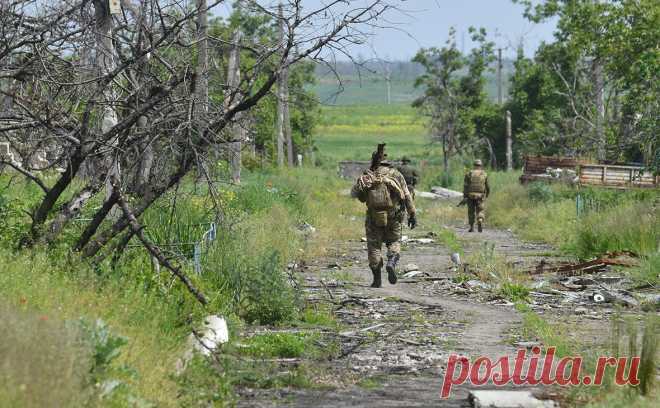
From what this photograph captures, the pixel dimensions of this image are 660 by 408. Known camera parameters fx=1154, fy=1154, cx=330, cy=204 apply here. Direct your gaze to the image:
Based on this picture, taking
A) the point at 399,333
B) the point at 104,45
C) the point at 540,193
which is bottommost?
the point at 540,193

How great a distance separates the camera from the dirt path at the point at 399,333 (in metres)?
8.62

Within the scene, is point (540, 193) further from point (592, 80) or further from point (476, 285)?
point (592, 80)

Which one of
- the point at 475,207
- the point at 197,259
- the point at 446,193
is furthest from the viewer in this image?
the point at 446,193

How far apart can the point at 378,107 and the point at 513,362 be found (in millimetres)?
171037

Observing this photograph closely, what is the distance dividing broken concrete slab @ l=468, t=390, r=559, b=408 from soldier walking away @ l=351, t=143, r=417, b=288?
7.63 metres

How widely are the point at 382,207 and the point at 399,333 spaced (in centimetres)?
435

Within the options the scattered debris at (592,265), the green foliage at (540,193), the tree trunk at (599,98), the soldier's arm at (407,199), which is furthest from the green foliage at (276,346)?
the tree trunk at (599,98)

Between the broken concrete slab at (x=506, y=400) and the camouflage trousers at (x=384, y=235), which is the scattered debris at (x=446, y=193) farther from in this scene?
the broken concrete slab at (x=506, y=400)

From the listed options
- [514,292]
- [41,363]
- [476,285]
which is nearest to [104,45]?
[41,363]

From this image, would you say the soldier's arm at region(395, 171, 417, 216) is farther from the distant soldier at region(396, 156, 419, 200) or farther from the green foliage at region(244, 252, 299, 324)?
the distant soldier at region(396, 156, 419, 200)

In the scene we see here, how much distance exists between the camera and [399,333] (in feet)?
38.7

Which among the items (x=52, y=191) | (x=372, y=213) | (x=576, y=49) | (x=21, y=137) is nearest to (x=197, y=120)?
(x=52, y=191)

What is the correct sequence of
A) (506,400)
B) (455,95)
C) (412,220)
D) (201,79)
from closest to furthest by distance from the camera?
(506,400)
(201,79)
(412,220)
(455,95)

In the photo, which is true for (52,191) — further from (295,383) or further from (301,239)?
(301,239)
